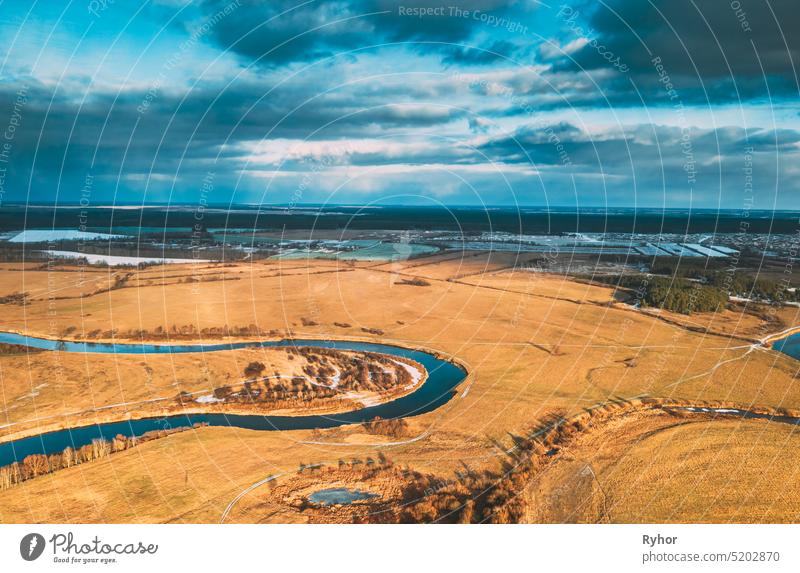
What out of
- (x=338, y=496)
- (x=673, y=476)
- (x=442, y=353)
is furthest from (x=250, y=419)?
(x=673, y=476)

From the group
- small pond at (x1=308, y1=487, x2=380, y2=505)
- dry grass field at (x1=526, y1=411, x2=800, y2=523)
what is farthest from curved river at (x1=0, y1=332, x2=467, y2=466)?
dry grass field at (x1=526, y1=411, x2=800, y2=523)

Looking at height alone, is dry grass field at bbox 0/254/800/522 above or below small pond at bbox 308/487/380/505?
above

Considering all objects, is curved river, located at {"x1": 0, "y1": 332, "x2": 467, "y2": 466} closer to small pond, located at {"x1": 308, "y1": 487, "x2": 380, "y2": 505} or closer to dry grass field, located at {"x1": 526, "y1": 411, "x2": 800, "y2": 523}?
small pond, located at {"x1": 308, "y1": 487, "x2": 380, "y2": 505}

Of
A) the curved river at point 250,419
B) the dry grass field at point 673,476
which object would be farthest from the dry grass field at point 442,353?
the curved river at point 250,419

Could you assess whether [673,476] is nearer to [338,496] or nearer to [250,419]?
[338,496]

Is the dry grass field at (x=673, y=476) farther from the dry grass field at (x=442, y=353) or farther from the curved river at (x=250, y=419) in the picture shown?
the curved river at (x=250, y=419)

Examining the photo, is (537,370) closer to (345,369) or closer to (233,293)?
(345,369)
